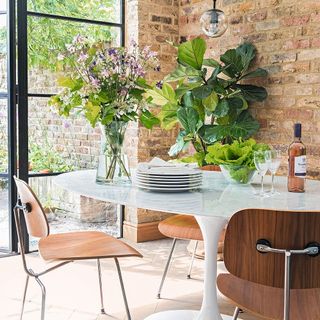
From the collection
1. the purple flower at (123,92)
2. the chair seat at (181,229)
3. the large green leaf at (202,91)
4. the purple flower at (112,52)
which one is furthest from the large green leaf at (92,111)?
the large green leaf at (202,91)

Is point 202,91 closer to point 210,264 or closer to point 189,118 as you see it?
point 189,118

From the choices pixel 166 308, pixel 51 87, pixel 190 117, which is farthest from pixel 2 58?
pixel 166 308

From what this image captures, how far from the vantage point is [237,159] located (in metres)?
2.36

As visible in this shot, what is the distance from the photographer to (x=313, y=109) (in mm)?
3781

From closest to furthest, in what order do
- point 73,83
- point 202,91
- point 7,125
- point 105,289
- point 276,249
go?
point 276,249 → point 73,83 → point 105,289 → point 202,91 → point 7,125

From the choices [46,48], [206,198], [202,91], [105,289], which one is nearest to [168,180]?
[206,198]

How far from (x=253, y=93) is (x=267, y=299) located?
2.33m

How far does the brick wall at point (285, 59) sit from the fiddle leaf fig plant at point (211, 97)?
0.12 meters

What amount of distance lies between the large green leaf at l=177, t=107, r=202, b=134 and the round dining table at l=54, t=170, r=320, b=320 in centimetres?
129

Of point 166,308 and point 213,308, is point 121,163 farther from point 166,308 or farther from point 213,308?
point 166,308

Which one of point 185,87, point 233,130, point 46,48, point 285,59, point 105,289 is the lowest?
point 105,289

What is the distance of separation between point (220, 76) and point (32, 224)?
2.48 metres

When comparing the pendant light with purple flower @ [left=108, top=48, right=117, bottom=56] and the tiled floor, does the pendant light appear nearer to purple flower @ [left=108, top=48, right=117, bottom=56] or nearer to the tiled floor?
the tiled floor

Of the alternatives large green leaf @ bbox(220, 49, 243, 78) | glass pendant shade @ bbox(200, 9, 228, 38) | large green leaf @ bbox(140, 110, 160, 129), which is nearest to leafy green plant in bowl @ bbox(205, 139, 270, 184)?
large green leaf @ bbox(140, 110, 160, 129)
